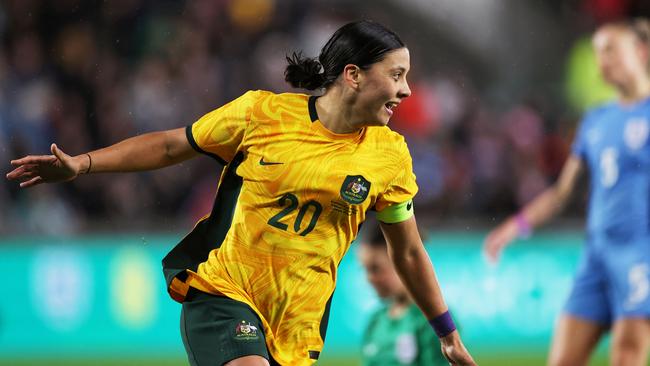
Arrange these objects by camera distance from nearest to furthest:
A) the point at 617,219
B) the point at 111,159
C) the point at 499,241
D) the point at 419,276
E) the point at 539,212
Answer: the point at 111,159 < the point at 419,276 < the point at 617,219 < the point at 499,241 < the point at 539,212

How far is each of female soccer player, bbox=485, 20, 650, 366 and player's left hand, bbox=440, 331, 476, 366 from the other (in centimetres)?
196

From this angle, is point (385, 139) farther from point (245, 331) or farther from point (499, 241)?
point (499, 241)

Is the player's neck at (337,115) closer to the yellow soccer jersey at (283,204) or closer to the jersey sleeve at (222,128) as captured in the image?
the yellow soccer jersey at (283,204)

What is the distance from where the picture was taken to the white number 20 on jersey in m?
6.67

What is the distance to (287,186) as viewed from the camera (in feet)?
14.2

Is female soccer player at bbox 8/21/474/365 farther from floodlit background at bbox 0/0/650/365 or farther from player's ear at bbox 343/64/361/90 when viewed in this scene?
floodlit background at bbox 0/0/650/365

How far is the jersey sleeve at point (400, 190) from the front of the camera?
4.45 metres

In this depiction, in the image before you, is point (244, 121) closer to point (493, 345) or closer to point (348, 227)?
point (348, 227)

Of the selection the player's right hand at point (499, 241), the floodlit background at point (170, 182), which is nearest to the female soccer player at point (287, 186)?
the player's right hand at point (499, 241)

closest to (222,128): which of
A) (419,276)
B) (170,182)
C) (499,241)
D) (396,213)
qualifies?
(396,213)

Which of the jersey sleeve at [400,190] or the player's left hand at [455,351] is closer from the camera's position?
the jersey sleeve at [400,190]

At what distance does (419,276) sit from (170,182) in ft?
20.3

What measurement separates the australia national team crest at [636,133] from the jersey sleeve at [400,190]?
2.52 m

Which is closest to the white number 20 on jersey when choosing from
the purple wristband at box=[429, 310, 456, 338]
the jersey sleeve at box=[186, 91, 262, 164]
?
the purple wristband at box=[429, 310, 456, 338]
